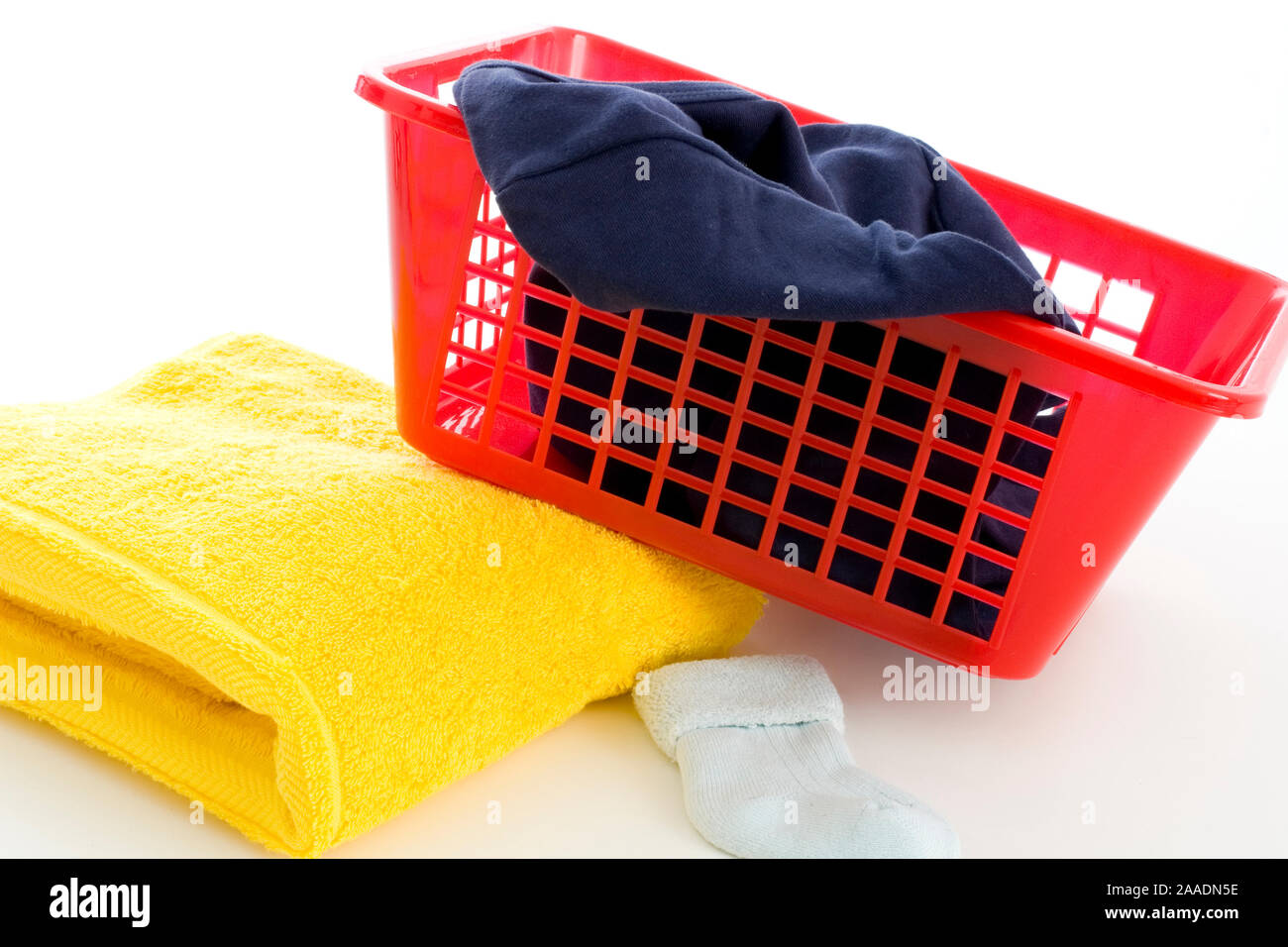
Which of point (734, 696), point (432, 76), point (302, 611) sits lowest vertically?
point (734, 696)

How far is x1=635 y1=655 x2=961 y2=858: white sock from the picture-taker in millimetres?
937

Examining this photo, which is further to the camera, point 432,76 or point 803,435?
point 432,76

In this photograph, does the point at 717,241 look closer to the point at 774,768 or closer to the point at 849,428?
the point at 849,428

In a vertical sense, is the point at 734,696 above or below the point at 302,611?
below

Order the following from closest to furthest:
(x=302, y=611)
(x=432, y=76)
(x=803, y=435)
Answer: (x=302, y=611)
(x=803, y=435)
(x=432, y=76)

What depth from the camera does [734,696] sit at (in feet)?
3.51

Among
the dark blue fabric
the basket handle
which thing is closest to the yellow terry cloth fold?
the dark blue fabric

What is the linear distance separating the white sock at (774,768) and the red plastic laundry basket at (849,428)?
0.07m

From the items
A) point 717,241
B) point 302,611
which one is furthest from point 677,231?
point 302,611

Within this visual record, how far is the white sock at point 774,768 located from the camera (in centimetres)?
94

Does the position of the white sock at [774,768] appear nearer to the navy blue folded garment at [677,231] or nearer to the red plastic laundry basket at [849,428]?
the red plastic laundry basket at [849,428]

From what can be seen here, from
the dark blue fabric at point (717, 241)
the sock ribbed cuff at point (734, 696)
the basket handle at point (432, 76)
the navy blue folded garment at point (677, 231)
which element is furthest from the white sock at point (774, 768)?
the basket handle at point (432, 76)

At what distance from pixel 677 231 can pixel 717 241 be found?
3 cm

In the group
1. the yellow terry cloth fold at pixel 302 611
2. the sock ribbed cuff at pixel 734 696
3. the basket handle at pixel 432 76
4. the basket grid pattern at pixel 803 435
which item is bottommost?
the sock ribbed cuff at pixel 734 696
